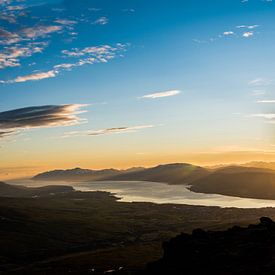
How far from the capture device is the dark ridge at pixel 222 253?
69.8 metres

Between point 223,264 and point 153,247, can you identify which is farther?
point 153,247

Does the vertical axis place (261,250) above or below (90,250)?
above

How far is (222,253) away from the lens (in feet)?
260

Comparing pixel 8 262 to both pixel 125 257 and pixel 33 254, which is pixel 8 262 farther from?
pixel 125 257

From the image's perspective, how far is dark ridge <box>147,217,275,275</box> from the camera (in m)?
69.8

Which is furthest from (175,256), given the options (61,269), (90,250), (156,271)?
(90,250)

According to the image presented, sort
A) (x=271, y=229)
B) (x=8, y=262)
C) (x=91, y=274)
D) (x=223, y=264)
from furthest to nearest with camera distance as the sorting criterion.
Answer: (x=8, y=262) < (x=91, y=274) < (x=271, y=229) < (x=223, y=264)

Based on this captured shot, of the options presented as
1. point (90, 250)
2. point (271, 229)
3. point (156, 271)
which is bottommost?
point (90, 250)

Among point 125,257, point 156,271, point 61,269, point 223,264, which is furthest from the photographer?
point 125,257

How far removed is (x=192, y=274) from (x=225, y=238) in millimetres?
19953

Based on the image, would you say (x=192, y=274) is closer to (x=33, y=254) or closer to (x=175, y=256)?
(x=175, y=256)

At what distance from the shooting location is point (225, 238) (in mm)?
91188

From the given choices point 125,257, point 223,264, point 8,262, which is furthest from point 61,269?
point 223,264

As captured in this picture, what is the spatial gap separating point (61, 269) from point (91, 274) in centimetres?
1564
